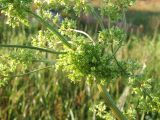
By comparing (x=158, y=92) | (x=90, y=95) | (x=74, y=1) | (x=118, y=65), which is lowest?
(x=90, y=95)

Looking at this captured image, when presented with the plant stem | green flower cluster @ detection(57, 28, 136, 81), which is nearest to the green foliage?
green flower cluster @ detection(57, 28, 136, 81)

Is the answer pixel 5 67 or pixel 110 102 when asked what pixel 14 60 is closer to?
pixel 5 67

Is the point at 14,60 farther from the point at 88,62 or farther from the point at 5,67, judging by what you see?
the point at 88,62

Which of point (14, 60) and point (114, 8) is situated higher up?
point (114, 8)

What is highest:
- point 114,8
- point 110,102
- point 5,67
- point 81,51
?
point 114,8

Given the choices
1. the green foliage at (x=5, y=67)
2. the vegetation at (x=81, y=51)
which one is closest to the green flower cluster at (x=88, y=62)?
the vegetation at (x=81, y=51)

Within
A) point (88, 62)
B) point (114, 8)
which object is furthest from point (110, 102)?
point (114, 8)

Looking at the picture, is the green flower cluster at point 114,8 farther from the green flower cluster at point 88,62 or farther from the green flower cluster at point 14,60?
the green flower cluster at point 14,60

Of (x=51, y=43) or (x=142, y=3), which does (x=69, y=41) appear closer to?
(x=51, y=43)

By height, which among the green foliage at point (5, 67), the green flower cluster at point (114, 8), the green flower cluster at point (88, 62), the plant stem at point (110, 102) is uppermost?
the green flower cluster at point (114, 8)

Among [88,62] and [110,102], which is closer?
[88,62]

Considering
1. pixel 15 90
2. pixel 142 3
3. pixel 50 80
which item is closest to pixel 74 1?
pixel 15 90
